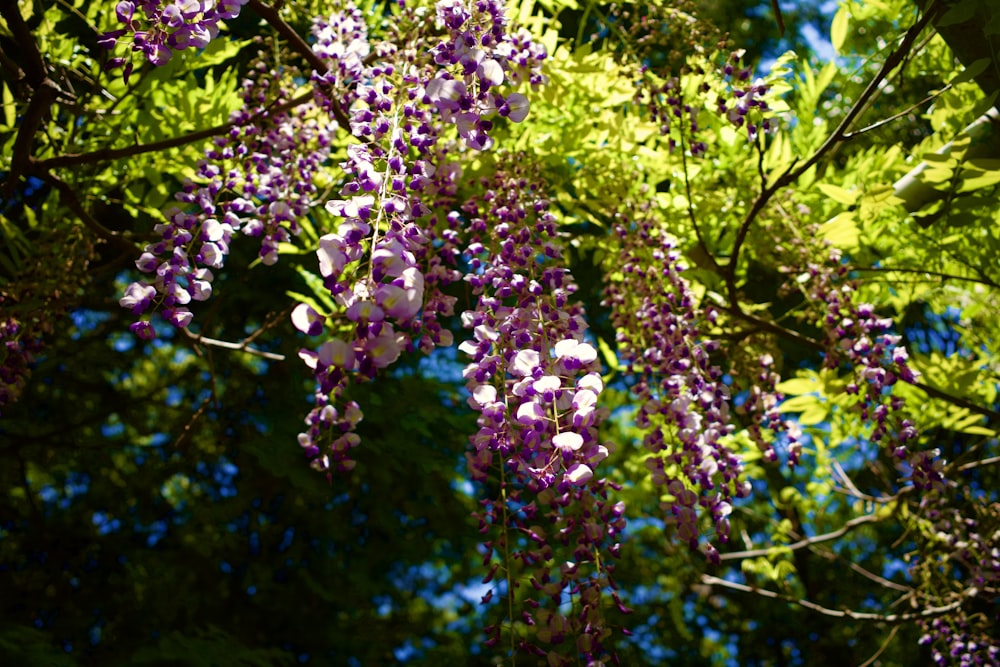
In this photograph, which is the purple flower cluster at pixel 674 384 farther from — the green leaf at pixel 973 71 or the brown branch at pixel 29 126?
the brown branch at pixel 29 126

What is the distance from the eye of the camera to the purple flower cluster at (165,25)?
0.96 meters

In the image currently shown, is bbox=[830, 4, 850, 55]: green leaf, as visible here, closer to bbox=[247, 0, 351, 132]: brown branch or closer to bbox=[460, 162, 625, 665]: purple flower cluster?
bbox=[460, 162, 625, 665]: purple flower cluster

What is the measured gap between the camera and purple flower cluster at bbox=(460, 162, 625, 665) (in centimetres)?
91

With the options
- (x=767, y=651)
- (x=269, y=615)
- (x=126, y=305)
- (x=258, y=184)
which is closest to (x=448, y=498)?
(x=269, y=615)

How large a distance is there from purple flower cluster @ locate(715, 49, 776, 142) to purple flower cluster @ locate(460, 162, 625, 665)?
36cm

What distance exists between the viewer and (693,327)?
1423 mm

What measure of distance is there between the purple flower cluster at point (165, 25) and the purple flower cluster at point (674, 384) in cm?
82

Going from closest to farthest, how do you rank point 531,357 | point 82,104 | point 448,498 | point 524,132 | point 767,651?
point 531,357 < point 82,104 < point 524,132 < point 448,498 < point 767,651

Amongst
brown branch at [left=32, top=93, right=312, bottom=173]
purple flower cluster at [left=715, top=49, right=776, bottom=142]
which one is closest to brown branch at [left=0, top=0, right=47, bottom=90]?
brown branch at [left=32, top=93, right=312, bottom=173]

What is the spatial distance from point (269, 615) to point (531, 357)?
3139 millimetres

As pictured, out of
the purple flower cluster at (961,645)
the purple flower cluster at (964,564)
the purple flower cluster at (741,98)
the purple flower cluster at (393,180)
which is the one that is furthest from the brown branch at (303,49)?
the purple flower cluster at (961,645)

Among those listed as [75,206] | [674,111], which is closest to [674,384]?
[674,111]

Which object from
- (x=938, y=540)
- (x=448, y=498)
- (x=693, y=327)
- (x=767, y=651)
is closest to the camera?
(x=693, y=327)

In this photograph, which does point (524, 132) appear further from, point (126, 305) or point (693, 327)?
point (126, 305)
